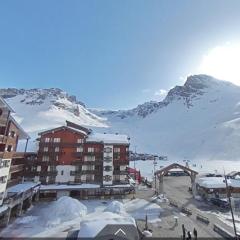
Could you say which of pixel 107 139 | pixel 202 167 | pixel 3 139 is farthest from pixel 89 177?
pixel 202 167

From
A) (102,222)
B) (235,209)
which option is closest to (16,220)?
(102,222)

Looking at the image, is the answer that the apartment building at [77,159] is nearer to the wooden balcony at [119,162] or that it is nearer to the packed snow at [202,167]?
the wooden balcony at [119,162]

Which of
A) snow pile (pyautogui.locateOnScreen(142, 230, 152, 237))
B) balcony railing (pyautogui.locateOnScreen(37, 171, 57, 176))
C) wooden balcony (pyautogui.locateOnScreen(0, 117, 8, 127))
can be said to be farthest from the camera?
balcony railing (pyautogui.locateOnScreen(37, 171, 57, 176))

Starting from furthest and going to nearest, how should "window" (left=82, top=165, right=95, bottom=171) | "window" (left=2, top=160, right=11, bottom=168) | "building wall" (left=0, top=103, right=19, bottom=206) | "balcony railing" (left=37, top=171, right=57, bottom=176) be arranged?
1. "window" (left=82, top=165, right=95, bottom=171)
2. "balcony railing" (left=37, top=171, right=57, bottom=176)
3. "window" (left=2, top=160, right=11, bottom=168)
4. "building wall" (left=0, top=103, right=19, bottom=206)

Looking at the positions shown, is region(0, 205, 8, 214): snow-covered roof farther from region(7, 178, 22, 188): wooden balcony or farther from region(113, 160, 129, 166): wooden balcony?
region(113, 160, 129, 166): wooden balcony

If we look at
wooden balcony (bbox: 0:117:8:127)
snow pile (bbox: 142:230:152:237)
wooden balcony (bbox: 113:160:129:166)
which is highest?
wooden balcony (bbox: 0:117:8:127)

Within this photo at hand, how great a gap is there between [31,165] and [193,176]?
40.4 m

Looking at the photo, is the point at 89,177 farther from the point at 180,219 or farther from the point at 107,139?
the point at 180,219

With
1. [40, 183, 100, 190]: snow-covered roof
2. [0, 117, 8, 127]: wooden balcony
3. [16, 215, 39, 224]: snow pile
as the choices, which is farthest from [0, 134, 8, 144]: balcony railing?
[40, 183, 100, 190]: snow-covered roof

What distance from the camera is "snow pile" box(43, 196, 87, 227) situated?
42.9m

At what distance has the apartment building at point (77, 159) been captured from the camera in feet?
205

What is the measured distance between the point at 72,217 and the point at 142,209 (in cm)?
1461

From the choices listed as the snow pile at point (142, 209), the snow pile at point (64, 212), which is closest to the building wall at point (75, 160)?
the snow pile at point (142, 209)

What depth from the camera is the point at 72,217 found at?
1734 inches
